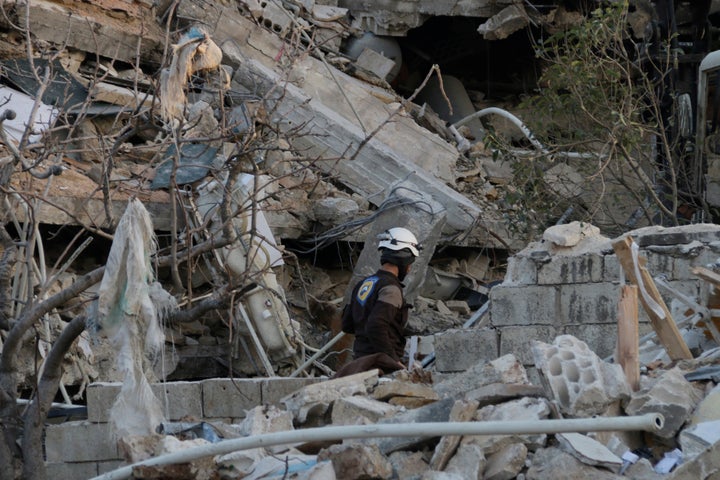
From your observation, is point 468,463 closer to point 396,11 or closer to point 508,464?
point 508,464

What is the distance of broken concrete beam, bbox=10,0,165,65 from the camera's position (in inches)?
489

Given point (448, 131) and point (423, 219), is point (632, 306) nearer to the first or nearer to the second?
point (423, 219)

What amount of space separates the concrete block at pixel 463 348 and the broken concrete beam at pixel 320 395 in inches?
73.7

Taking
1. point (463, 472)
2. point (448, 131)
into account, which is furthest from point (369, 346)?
point (448, 131)

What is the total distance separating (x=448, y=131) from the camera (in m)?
15.5

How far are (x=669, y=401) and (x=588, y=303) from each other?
7.93ft

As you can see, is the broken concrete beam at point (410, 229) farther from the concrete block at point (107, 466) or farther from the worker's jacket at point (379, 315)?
Answer: the concrete block at point (107, 466)

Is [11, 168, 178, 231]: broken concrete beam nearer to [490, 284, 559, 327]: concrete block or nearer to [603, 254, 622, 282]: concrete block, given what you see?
[490, 284, 559, 327]: concrete block

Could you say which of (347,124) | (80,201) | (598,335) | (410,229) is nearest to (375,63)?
(347,124)

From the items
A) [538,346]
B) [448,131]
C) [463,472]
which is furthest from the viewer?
[448,131]

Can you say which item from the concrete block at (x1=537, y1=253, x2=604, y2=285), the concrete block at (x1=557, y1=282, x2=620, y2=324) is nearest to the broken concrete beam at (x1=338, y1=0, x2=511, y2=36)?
the concrete block at (x1=537, y1=253, x2=604, y2=285)

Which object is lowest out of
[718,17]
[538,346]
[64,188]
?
[538,346]

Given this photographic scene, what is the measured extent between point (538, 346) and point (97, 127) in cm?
735

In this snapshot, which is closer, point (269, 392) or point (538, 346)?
point (538, 346)
